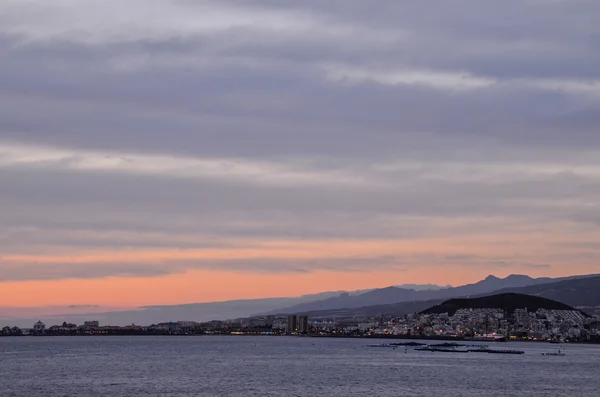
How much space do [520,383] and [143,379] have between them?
51.7 meters

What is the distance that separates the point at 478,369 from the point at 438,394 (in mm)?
48733

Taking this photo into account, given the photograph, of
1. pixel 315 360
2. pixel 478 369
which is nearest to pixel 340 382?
pixel 478 369

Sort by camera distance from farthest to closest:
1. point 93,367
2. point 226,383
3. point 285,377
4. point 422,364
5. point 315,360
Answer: point 315,360, point 422,364, point 93,367, point 285,377, point 226,383

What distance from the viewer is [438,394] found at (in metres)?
109

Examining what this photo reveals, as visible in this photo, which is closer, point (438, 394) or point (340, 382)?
point (438, 394)

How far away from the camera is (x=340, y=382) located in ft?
407

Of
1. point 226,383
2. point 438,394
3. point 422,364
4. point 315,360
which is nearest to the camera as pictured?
point 438,394

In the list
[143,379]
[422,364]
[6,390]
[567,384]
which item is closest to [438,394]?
[567,384]

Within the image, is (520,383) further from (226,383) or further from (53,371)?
(53,371)

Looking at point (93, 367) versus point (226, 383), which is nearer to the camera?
point (226, 383)

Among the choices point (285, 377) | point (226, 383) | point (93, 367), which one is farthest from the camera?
point (93, 367)

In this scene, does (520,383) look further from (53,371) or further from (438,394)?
(53,371)

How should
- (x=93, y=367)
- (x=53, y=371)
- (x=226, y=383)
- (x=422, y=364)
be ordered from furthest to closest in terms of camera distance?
1. (x=422, y=364)
2. (x=93, y=367)
3. (x=53, y=371)
4. (x=226, y=383)

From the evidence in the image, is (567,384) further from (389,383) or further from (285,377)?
(285,377)
